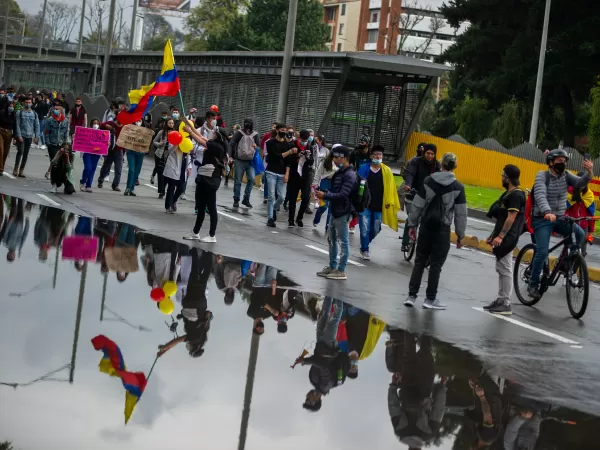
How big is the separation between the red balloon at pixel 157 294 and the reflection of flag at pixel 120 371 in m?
1.98

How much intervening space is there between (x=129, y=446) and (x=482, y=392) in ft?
10.1

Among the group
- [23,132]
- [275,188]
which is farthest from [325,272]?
[23,132]

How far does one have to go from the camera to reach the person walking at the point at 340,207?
1309cm

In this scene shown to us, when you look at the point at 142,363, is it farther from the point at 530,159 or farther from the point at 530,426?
the point at 530,159

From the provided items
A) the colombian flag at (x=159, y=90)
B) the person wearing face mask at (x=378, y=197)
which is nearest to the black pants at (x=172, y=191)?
the colombian flag at (x=159, y=90)

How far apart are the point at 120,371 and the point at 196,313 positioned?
2.51 m

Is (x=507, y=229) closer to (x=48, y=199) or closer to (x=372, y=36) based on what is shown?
(x=48, y=199)

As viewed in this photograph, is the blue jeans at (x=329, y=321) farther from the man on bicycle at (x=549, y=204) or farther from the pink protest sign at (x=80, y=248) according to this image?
the pink protest sign at (x=80, y=248)

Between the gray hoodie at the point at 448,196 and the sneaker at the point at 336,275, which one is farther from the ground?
the gray hoodie at the point at 448,196

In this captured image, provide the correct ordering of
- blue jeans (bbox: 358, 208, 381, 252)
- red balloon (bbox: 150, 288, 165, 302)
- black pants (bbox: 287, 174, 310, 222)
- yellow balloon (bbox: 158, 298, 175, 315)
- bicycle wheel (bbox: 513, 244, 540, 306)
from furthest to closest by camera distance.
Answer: black pants (bbox: 287, 174, 310, 222)
blue jeans (bbox: 358, 208, 381, 252)
bicycle wheel (bbox: 513, 244, 540, 306)
red balloon (bbox: 150, 288, 165, 302)
yellow balloon (bbox: 158, 298, 175, 315)

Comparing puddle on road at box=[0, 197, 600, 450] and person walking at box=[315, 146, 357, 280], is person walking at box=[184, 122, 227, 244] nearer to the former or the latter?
person walking at box=[315, 146, 357, 280]

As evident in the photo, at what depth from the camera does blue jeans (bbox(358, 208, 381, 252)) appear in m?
15.8

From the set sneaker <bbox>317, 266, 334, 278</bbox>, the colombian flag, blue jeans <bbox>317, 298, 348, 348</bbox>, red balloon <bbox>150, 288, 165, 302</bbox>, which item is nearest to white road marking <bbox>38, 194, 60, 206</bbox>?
the colombian flag

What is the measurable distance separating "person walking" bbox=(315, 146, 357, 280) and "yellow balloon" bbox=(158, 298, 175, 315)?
3.21m
